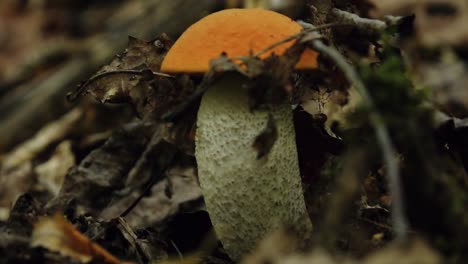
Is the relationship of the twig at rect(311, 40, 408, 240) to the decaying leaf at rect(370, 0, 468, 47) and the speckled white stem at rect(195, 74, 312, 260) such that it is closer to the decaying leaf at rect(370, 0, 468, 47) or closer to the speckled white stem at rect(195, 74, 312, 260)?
the speckled white stem at rect(195, 74, 312, 260)

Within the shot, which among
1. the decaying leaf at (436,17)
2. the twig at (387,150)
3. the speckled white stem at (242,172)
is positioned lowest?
the decaying leaf at (436,17)

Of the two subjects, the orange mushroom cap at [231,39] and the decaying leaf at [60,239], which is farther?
the orange mushroom cap at [231,39]

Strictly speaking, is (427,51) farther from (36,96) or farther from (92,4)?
(92,4)

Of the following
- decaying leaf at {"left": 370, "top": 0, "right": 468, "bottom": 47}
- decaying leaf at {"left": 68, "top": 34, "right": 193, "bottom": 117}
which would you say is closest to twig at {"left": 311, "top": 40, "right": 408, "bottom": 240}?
decaying leaf at {"left": 68, "top": 34, "right": 193, "bottom": 117}

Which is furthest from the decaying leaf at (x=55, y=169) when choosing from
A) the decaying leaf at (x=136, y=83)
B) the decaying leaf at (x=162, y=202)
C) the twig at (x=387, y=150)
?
the twig at (x=387, y=150)

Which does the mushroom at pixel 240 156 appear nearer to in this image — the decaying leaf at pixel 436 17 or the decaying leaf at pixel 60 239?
the decaying leaf at pixel 60 239

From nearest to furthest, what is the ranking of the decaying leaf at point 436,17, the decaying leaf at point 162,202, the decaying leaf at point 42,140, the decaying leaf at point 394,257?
1. the decaying leaf at point 394,257
2. the decaying leaf at point 162,202
3. the decaying leaf at point 42,140
4. the decaying leaf at point 436,17

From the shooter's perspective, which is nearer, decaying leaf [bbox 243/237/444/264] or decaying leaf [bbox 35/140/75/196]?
decaying leaf [bbox 243/237/444/264]

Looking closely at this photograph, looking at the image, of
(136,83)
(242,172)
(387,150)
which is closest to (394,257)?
(387,150)
